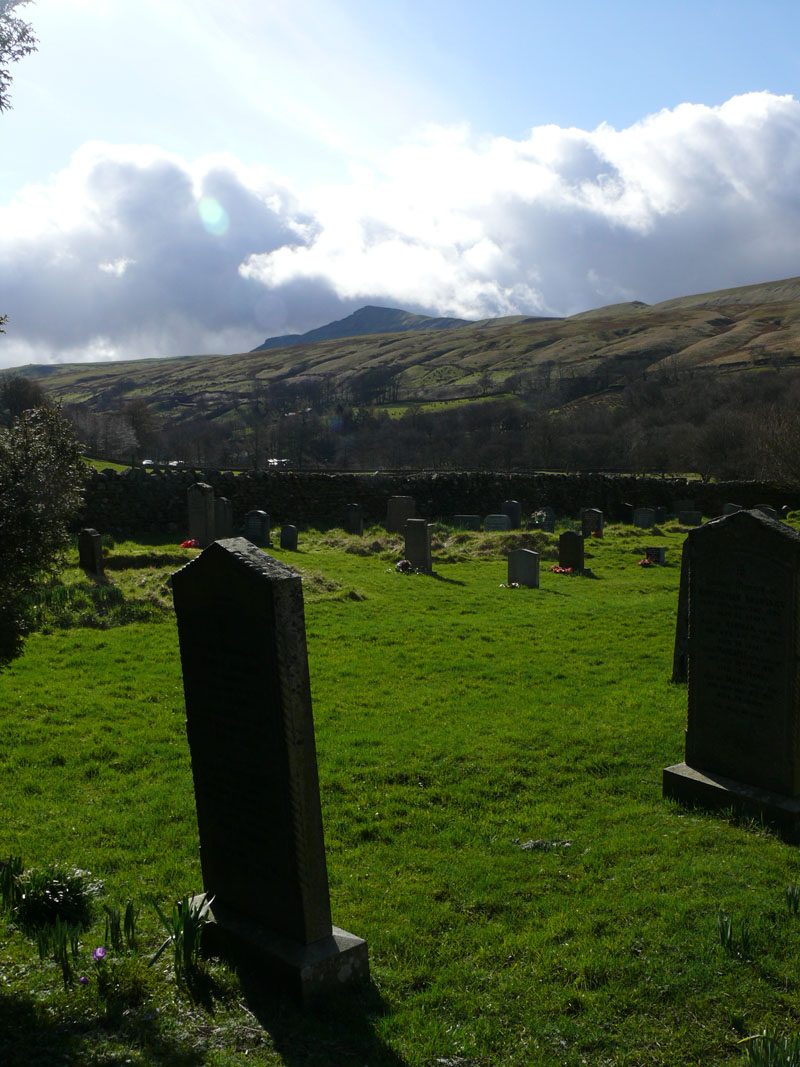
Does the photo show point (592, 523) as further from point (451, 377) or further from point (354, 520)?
point (451, 377)

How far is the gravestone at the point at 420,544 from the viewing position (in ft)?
66.1

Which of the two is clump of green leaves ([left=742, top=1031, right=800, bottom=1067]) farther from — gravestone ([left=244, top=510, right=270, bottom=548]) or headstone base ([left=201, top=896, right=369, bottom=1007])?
gravestone ([left=244, top=510, right=270, bottom=548])

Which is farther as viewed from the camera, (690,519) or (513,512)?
(690,519)

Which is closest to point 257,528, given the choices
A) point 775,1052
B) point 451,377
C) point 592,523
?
point 592,523

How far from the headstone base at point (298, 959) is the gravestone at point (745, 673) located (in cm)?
369

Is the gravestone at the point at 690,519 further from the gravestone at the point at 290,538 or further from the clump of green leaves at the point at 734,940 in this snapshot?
the clump of green leaves at the point at 734,940

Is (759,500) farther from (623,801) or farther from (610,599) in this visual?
(623,801)

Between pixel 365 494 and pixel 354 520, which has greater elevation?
→ pixel 365 494

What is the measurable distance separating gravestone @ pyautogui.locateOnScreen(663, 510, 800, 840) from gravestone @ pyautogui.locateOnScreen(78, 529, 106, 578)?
528 inches

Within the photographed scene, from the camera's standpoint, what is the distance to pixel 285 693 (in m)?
3.96

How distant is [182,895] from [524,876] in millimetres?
2241

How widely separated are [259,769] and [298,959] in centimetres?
95

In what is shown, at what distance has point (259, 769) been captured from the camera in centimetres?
419

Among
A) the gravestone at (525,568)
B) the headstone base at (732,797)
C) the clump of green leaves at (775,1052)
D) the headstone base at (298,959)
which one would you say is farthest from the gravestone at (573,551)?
the clump of green leaves at (775,1052)
